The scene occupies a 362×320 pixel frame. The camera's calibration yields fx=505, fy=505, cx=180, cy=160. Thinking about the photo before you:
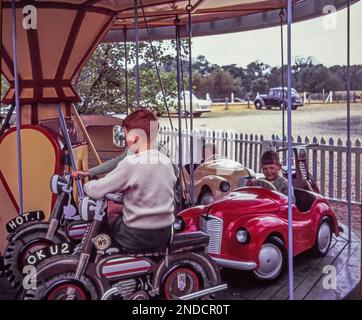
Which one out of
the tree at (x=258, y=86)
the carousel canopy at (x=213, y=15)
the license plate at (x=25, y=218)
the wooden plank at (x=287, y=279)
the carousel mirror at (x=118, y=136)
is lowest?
the wooden plank at (x=287, y=279)

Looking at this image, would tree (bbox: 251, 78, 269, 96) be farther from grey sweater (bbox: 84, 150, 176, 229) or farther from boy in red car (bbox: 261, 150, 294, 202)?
grey sweater (bbox: 84, 150, 176, 229)

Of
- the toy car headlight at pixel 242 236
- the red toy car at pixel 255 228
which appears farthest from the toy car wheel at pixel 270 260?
the toy car headlight at pixel 242 236

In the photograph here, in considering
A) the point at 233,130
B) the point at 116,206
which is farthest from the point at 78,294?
the point at 233,130

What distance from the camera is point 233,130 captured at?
145 inches

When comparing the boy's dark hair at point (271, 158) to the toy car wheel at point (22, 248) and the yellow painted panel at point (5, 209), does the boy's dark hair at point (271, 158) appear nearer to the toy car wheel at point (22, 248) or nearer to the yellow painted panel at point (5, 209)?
the toy car wheel at point (22, 248)

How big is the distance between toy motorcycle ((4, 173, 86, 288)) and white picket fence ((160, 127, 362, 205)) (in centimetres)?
89

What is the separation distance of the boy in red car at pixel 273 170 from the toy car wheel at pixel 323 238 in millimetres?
364

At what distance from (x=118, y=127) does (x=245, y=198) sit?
917mm

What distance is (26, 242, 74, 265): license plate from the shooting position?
7.36 feet

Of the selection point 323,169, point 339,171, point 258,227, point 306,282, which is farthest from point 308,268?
point 339,171

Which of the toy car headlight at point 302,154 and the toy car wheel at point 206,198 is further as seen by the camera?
the toy car headlight at point 302,154

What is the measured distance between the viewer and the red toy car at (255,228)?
9.25 feet

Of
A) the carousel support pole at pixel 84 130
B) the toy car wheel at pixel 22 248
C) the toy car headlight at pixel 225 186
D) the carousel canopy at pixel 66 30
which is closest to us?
the toy car wheel at pixel 22 248

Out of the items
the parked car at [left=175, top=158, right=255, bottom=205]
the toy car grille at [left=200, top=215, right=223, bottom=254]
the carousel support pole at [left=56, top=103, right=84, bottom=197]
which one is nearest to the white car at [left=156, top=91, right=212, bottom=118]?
the parked car at [left=175, top=158, right=255, bottom=205]
